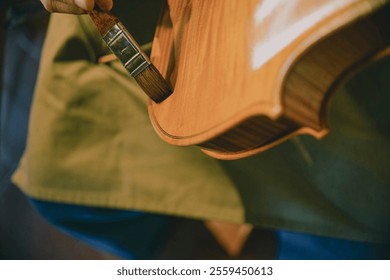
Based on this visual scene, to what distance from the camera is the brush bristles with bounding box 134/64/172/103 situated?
0.57 metres

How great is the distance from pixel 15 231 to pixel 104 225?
56 cm

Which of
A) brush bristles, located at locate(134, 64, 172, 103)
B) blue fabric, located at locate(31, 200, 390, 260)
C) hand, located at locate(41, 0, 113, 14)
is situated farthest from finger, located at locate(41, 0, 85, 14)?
blue fabric, located at locate(31, 200, 390, 260)

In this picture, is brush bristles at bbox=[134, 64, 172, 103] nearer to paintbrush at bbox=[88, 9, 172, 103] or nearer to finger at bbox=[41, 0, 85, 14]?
paintbrush at bbox=[88, 9, 172, 103]

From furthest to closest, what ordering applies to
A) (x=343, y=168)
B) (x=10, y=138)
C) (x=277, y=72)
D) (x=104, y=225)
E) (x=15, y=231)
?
(x=15, y=231) → (x=10, y=138) → (x=104, y=225) → (x=343, y=168) → (x=277, y=72)

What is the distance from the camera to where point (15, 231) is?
4.00 feet

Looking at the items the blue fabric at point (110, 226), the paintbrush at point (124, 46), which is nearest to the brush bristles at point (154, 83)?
the paintbrush at point (124, 46)

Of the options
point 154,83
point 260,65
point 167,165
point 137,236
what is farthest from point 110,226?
point 260,65

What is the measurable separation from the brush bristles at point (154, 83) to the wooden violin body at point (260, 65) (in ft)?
0.04

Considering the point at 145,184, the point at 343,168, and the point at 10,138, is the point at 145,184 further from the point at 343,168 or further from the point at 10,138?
the point at 10,138

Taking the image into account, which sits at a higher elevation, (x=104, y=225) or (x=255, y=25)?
(x=255, y=25)

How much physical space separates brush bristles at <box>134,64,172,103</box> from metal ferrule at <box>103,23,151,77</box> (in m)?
0.01

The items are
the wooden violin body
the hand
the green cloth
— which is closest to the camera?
the wooden violin body

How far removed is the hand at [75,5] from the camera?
0.53 m
